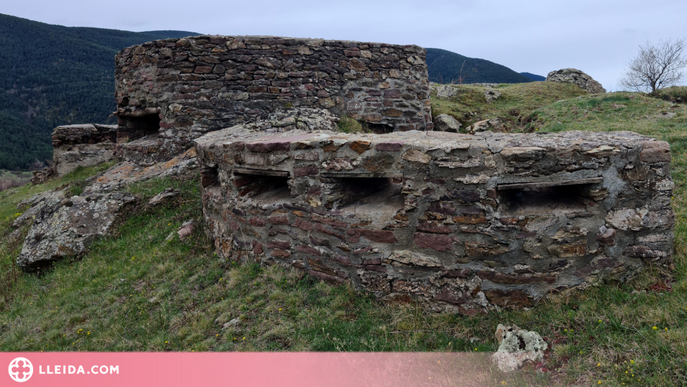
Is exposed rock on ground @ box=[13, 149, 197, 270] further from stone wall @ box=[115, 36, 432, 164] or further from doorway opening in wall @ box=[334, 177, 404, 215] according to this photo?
doorway opening in wall @ box=[334, 177, 404, 215]

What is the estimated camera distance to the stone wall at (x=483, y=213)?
3.34m

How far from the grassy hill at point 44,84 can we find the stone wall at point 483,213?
38.3 meters

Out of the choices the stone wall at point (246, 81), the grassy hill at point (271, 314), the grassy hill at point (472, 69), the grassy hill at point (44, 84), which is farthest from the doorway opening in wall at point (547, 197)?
the grassy hill at point (44, 84)

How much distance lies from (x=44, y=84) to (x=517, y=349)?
2101 inches

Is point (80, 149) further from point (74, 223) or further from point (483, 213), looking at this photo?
point (483, 213)

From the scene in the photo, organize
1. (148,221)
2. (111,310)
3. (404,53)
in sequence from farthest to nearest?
(404,53)
(148,221)
(111,310)

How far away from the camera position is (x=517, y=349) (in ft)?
9.88

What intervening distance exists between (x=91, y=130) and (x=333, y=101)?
8.65m

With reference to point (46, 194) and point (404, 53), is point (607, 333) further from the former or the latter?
point (46, 194)

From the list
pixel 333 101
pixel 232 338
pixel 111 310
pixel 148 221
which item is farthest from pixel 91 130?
pixel 232 338

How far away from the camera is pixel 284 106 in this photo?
27.2ft

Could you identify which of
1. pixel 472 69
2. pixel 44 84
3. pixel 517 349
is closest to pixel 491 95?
pixel 517 349

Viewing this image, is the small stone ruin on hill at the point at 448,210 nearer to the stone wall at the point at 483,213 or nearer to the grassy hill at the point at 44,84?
the stone wall at the point at 483,213

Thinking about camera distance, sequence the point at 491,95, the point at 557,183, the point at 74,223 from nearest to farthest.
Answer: the point at 557,183 < the point at 74,223 < the point at 491,95
